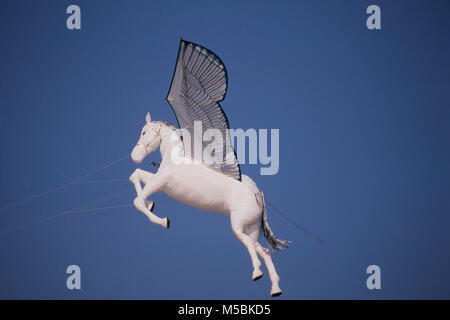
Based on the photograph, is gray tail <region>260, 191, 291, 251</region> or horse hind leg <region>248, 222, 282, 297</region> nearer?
horse hind leg <region>248, 222, 282, 297</region>

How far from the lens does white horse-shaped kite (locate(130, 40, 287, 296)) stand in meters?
3.46

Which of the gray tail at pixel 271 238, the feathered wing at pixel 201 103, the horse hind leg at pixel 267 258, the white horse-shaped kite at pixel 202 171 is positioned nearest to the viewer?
the feathered wing at pixel 201 103

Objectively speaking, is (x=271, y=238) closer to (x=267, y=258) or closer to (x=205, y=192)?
(x=267, y=258)

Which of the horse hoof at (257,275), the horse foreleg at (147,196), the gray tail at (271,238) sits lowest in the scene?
the horse hoof at (257,275)

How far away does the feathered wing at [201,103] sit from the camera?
335 cm

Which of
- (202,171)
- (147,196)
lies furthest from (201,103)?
(147,196)

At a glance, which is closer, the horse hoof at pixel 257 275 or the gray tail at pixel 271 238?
the horse hoof at pixel 257 275

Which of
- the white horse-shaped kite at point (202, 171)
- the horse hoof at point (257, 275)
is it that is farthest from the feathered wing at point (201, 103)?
the horse hoof at point (257, 275)

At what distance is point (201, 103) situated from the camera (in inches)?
138

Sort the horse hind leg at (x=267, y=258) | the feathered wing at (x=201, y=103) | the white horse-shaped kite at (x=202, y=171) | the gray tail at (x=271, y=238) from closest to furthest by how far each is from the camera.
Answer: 1. the feathered wing at (x=201, y=103)
2. the white horse-shaped kite at (x=202, y=171)
3. the horse hind leg at (x=267, y=258)
4. the gray tail at (x=271, y=238)

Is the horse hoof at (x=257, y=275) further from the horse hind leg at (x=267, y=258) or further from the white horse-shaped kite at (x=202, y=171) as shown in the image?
the horse hind leg at (x=267, y=258)

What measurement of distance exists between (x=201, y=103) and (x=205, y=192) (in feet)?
1.99

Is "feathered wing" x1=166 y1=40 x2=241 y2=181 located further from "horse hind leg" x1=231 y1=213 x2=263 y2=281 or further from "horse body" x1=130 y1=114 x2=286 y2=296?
"horse hind leg" x1=231 y1=213 x2=263 y2=281

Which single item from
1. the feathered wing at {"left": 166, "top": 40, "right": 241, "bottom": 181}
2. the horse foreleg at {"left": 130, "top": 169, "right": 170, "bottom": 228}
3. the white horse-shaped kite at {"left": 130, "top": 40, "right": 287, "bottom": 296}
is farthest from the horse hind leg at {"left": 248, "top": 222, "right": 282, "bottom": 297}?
the horse foreleg at {"left": 130, "top": 169, "right": 170, "bottom": 228}
